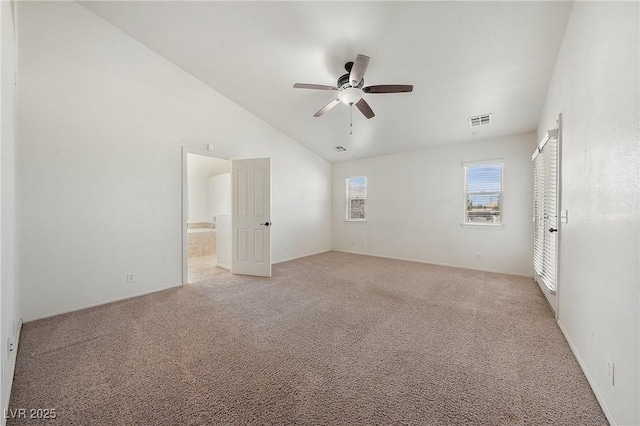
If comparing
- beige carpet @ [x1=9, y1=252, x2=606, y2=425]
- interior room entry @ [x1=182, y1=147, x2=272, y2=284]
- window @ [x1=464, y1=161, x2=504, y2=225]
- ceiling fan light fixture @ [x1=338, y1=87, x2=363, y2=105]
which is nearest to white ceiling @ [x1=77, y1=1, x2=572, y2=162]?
ceiling fan light fixture @ [x1=338, y1=87, x2=363, y2=105]

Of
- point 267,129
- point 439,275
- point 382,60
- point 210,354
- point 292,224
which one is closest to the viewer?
point 210,354

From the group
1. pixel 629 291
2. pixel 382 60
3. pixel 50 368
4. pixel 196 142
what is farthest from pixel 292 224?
pixel 629 291

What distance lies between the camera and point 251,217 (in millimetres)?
4594

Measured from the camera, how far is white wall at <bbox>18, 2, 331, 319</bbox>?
2731 mm

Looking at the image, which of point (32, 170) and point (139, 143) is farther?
point (139, 143)

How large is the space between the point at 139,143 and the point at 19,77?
3.81 feet

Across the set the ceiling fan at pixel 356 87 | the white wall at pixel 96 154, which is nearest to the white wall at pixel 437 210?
the ceiling fan at pixel 356 87

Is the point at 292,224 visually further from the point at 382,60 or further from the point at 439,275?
the point at 382,60

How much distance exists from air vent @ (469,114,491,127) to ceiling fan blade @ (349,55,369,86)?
97.5 inches

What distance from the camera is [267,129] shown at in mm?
5340

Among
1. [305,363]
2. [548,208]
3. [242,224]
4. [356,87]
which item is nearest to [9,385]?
[305,363]

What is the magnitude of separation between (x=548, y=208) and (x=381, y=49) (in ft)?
9.07

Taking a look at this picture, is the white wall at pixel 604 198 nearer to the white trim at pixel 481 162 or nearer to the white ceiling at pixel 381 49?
the white ceiling at pixel 381 49

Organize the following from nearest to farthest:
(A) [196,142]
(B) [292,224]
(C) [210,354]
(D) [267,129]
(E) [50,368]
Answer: (E) [50,368] → (C) [210,354] → (A) [196,142] → (D) [267,129] → (B) [292,224]
